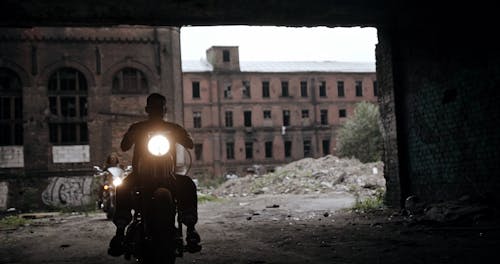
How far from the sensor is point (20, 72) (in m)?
18.8

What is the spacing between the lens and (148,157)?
14.4 ft

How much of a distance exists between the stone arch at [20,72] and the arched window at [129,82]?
3.11 m

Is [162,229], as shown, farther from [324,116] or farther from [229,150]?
[324,116]

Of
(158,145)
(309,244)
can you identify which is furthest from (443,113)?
(158,145)

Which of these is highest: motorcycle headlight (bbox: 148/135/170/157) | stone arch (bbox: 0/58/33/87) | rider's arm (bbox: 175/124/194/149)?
stone arch (bbox: 0/58/33/87)

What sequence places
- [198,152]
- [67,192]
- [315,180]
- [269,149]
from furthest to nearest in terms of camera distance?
[269,149], [198,152], [315,180], [67,192]

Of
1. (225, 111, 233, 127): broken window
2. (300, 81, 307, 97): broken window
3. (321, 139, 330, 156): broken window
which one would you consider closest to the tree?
(321, 139, 330, 156): broken window

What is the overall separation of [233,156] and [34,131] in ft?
110

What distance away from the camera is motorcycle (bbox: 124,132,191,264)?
13.5ft

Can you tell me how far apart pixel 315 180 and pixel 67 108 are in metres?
18.0

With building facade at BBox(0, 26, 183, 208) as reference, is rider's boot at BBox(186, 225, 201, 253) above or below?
below

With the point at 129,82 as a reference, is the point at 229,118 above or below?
above

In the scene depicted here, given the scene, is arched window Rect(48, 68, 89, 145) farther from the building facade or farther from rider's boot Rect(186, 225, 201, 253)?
rider's boot Rect(186, 225, 201, 253)

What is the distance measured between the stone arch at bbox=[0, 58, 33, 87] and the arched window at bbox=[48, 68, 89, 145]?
75cm
